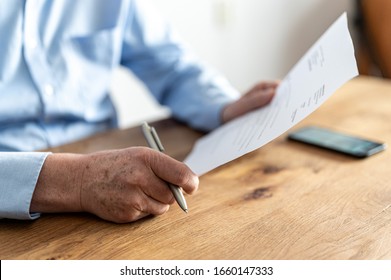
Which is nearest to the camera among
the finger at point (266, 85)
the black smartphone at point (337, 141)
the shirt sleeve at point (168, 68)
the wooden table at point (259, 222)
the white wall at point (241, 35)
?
the wooden table at point (259, 222)

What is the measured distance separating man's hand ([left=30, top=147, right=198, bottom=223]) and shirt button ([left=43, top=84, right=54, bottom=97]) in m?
0.27

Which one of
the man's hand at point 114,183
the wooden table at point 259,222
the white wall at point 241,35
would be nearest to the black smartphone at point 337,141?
the wooden table at point 259,222

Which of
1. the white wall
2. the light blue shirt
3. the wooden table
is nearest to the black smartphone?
the wooden table

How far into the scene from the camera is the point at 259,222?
0.62 meters

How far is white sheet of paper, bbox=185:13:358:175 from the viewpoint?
2.06 feet

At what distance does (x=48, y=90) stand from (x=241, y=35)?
4.36 feet

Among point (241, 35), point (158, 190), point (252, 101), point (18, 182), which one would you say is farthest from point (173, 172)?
point (241, 35)

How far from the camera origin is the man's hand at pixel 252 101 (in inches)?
34.5

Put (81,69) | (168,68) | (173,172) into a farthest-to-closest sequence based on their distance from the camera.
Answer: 1. (168,68)
2. (81,69)
3. (173,172)

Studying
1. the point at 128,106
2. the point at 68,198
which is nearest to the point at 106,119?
the point at 68,198

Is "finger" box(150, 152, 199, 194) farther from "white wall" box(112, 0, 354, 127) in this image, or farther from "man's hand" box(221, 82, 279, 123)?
"white wall" box(112, 0, 354, 127)

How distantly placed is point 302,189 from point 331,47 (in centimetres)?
20

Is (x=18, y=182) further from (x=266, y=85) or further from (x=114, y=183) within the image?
(x=266, y=85)

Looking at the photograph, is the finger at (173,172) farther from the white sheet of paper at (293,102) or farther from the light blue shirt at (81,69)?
the light blue shirt at (81,69)
